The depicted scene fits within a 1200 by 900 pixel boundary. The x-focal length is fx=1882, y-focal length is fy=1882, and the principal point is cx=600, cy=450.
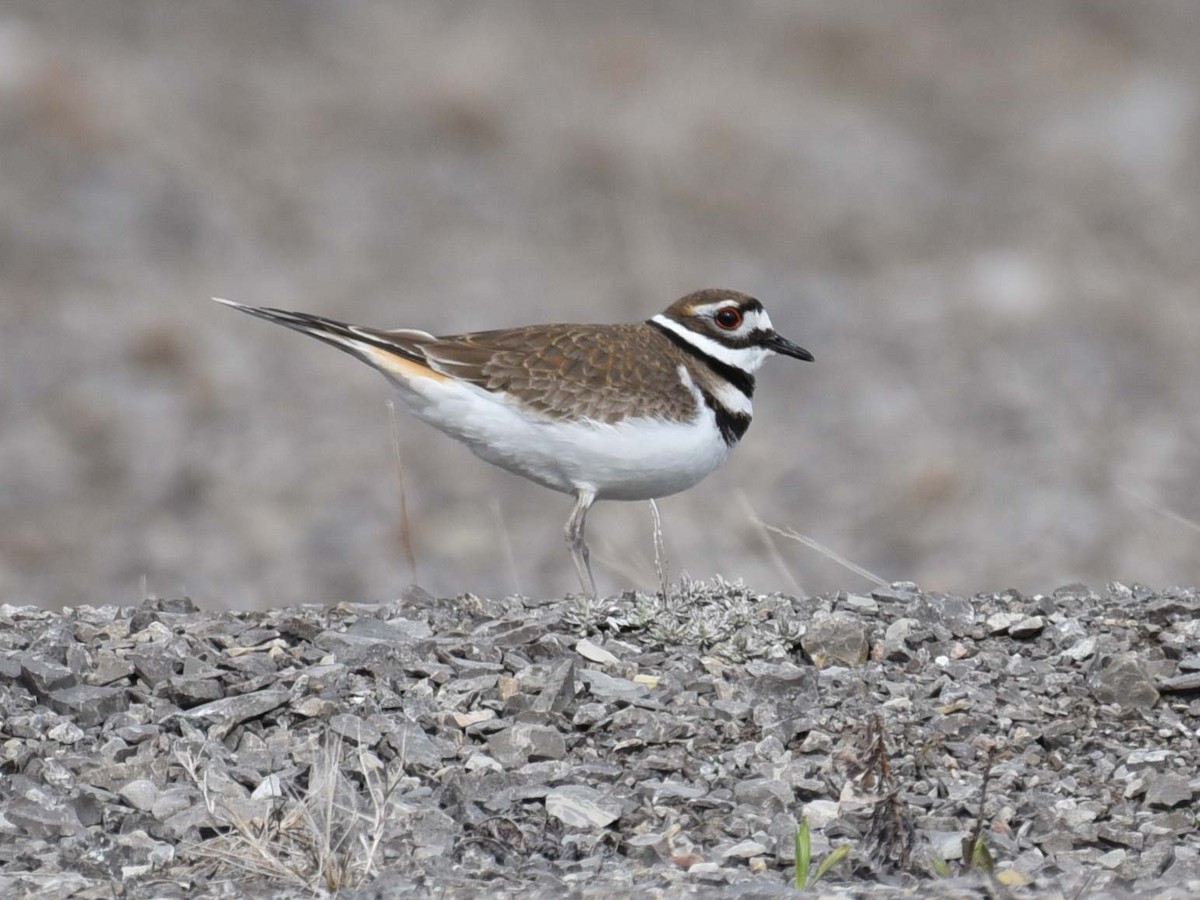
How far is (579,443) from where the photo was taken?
6199 millimetres

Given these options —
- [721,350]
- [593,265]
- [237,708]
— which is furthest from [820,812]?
[593,265]

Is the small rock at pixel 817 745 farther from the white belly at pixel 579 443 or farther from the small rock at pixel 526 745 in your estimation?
the white belly at pixel 579 443

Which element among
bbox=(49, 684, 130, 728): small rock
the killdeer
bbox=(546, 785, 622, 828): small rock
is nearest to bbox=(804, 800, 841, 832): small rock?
bbox=(546, 785, 622, 828): small rock

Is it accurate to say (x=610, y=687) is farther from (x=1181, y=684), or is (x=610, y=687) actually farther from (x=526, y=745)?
(x=1181, y=684)

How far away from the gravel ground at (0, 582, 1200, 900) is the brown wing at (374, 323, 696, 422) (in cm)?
86

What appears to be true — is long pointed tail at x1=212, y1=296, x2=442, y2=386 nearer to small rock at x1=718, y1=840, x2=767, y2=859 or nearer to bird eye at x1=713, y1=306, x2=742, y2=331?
bird eye at x1=713, y1=306, x2=742, y2=331

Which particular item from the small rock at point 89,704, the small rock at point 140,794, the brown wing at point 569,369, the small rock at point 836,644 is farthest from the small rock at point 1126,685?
the small rock at point 89,704

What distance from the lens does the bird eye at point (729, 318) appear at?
22.5 ft

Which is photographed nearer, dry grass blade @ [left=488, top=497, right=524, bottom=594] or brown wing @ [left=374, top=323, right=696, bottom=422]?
brown wing @ [left=374, top=323, right=696, bottom=422]

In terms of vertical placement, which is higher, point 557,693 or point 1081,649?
point 1081,649

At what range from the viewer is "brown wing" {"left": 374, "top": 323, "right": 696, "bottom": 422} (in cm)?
625

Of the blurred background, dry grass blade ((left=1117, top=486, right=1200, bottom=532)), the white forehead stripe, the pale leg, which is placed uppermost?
the blurred background

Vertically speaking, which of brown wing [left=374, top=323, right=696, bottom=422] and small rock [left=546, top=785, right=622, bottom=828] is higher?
brown wing [left=374, top=323, right=696, bottom=422]

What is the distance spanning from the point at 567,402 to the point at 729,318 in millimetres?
906
